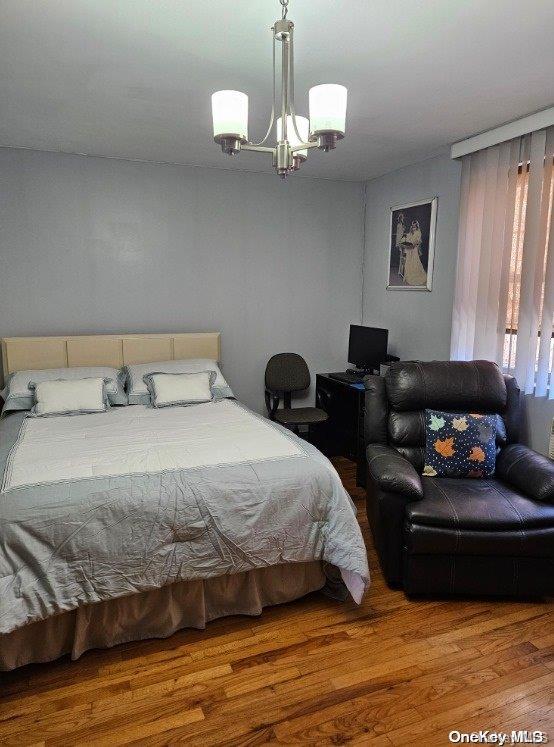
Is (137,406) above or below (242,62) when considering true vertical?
below

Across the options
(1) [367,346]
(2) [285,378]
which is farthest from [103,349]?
(1) [367,346]

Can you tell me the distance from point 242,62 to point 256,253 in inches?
90.2

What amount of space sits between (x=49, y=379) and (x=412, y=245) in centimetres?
310

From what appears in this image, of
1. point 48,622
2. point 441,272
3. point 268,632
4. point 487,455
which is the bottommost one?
point 268,632

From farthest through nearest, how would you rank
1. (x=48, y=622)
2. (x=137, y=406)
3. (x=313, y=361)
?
(x=313, y=361), (x=137, y=406), (x=48, y=622)

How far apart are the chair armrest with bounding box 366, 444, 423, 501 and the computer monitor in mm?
1618

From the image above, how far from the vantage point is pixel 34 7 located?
1.84 metres

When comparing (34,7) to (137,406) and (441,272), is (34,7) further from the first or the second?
(441,272)

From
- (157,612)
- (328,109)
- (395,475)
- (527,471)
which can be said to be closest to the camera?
(328,109)

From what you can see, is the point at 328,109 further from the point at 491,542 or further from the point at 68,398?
the point at 68,398

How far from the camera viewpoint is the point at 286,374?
4.52 m

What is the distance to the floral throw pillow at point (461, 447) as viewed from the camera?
2.79 meters

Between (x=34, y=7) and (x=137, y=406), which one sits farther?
(x=137, y=406)

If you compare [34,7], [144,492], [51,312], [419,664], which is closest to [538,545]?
Result: [419,664]
